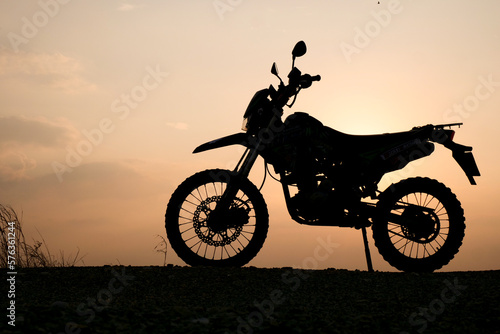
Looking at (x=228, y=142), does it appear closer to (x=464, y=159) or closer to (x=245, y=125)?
(x=245, y=125)

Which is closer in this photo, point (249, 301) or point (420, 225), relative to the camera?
point (249, 301)

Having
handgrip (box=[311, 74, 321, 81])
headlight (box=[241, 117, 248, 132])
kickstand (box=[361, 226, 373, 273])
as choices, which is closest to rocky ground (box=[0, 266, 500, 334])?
kickstand (box=[361, 226, 373, 273])

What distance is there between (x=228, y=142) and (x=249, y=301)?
2.42 m

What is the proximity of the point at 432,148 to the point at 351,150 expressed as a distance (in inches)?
40.7

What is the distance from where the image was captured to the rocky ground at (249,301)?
4.20 metres

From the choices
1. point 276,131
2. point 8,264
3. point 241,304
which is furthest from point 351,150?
point 8,264

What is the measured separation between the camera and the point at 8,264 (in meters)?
8.08

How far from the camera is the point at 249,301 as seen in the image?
5.17 m

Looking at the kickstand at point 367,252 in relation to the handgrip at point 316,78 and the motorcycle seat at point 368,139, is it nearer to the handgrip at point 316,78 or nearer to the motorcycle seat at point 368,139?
the motorcycle seat at point 368,139

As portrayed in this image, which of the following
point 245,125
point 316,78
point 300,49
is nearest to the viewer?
point 300,49

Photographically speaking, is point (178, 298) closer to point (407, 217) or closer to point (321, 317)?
point (321, 317)

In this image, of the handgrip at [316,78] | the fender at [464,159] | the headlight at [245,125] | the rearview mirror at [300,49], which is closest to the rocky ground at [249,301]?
the fender at [464,159]

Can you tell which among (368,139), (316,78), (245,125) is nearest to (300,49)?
(316,78)

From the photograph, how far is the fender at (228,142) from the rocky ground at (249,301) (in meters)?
1.43
